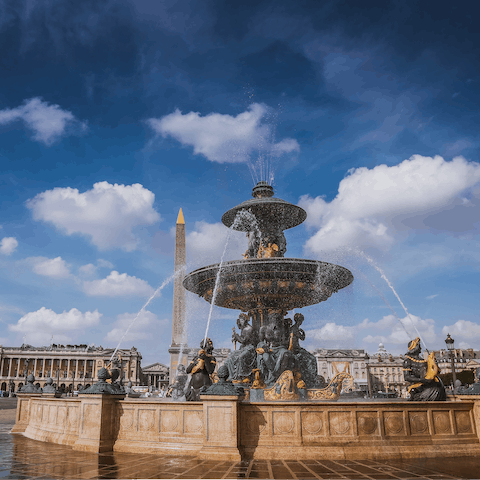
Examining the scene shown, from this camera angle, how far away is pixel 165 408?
8.34 metres

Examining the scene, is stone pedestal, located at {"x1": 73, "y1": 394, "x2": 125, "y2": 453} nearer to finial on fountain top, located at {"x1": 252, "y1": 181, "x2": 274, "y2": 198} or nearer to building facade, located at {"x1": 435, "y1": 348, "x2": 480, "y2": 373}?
finial on fountain top, located at {"x1": 252, "y1": 181, "x2": 274, "y2": 198}

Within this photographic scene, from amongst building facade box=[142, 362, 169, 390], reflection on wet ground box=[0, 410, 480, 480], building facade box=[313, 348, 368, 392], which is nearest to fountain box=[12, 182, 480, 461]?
reflection on wet ground box=[0, 410, 480, 480]

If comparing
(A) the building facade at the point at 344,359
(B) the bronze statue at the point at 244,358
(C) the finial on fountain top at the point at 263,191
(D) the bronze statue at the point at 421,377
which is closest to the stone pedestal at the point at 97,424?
(B) the bronze statue at the point at 244,358

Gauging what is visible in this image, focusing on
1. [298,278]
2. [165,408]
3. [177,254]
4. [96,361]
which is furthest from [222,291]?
[96,361]

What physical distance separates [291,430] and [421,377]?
3.18 metres

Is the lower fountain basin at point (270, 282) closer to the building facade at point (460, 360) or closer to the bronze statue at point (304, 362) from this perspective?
the bronze statue at point (304, 362)

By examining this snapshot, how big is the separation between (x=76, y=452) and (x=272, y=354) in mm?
6114

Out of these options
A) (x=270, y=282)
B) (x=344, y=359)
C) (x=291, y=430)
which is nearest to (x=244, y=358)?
(x=270, y=282)

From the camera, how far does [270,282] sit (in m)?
13.7

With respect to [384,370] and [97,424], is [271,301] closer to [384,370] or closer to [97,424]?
[97,424]

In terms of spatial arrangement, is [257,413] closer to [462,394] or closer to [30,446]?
[462,394]

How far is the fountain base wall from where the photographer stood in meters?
7.69

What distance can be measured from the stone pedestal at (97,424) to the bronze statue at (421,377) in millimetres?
5964

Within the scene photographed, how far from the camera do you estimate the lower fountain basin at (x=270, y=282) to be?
13172mm
